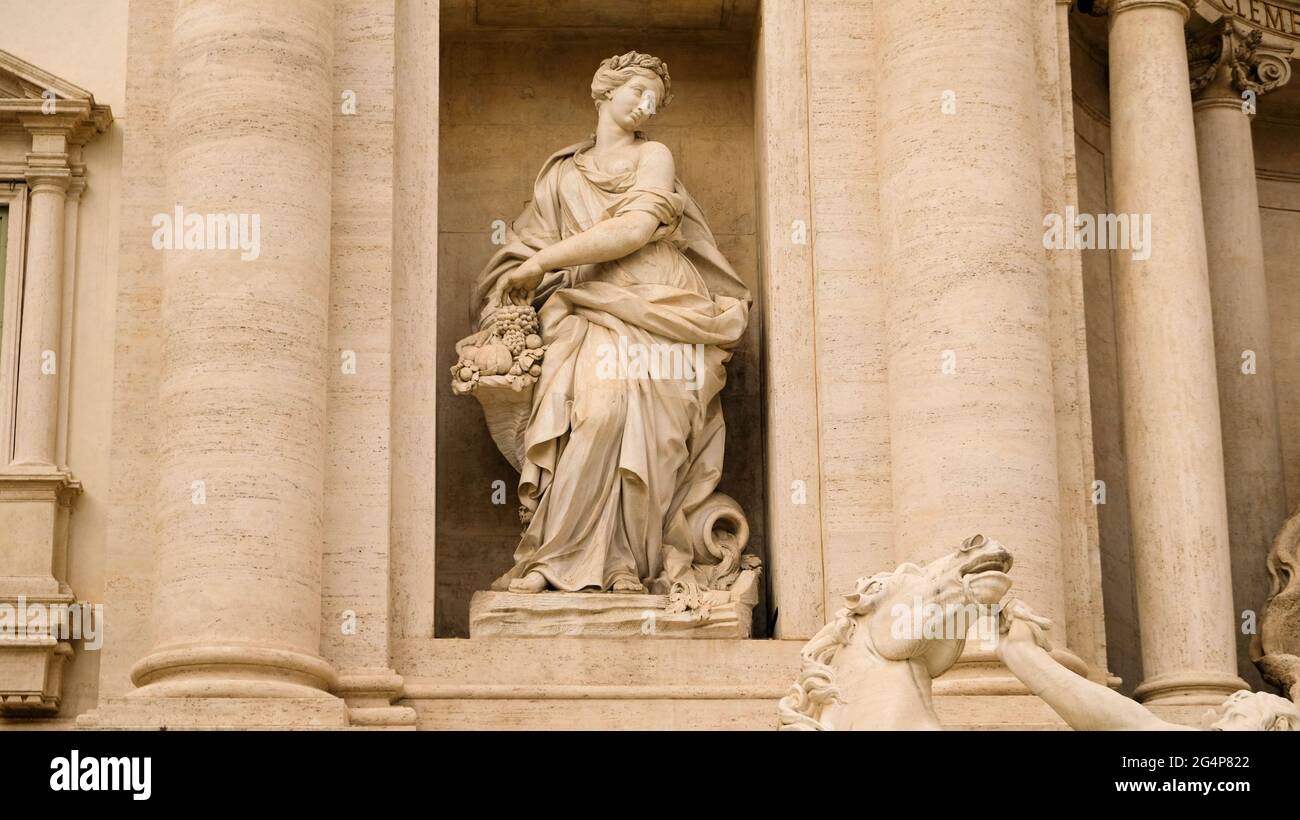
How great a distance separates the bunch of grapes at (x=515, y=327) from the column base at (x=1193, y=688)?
472cm

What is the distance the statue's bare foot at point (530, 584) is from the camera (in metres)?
19.8

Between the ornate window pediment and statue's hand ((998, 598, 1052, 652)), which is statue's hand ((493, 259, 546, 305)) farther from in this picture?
→ statue's hand ((998, 598, 1052, 652))

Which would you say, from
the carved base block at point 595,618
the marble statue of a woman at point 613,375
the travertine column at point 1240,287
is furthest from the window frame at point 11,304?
the travertine column at point 1240,287

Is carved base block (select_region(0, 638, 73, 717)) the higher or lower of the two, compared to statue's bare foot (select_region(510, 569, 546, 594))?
lower

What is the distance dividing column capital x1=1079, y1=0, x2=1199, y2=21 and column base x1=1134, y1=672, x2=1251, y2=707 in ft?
16.4

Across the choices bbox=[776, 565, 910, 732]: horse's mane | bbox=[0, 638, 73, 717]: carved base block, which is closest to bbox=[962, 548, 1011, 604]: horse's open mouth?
bbox=[776, 565, 910, 732]: horse's mane

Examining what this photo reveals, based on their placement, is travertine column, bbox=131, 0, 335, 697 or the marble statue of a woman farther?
the marble statue of a woman

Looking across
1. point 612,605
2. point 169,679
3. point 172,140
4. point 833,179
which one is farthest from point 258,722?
point 833,179

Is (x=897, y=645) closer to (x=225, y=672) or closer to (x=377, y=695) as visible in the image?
(x=377, y=695)

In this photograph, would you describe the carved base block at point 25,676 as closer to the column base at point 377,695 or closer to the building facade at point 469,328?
the building facade at point 469,328

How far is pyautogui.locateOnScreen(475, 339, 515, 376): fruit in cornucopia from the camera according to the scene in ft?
66.6
